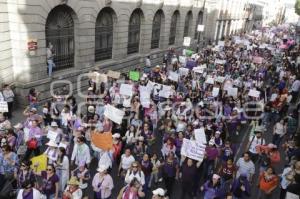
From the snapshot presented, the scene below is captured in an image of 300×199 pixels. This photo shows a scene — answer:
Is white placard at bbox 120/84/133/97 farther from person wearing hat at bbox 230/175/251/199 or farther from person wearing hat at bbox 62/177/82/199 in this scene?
person wearing hat at bbox 62/177/82/199

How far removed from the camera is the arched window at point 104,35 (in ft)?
67.2

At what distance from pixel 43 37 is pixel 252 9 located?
221ft

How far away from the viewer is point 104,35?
69.5ft

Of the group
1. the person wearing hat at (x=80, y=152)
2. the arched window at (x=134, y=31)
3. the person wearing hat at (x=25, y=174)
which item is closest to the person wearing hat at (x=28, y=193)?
the person wearing hat at (x=25, y=174)

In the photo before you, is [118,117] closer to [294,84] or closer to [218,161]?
[218,161]

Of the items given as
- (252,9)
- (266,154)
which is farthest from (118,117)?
(252,9)

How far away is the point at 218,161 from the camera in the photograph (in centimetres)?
1117

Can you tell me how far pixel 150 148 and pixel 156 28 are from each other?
59.9 ft

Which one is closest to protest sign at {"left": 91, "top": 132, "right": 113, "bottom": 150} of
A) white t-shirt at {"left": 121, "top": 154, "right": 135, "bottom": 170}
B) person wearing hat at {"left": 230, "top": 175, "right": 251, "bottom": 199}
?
white t-shirt at {"left": 121, "top": 154, "right": 135, "bottom": 170}

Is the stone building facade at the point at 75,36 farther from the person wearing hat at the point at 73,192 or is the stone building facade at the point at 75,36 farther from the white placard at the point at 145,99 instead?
the person wearing hat at the point at 73,192

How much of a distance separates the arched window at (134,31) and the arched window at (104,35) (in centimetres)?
259

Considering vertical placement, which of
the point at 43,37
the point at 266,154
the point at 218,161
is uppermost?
the point at 43,37

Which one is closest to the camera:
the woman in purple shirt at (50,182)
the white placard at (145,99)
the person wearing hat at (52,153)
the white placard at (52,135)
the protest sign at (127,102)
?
the woman in purple shirt at (50,182)

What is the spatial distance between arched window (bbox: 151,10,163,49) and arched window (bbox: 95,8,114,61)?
23.2 feet
